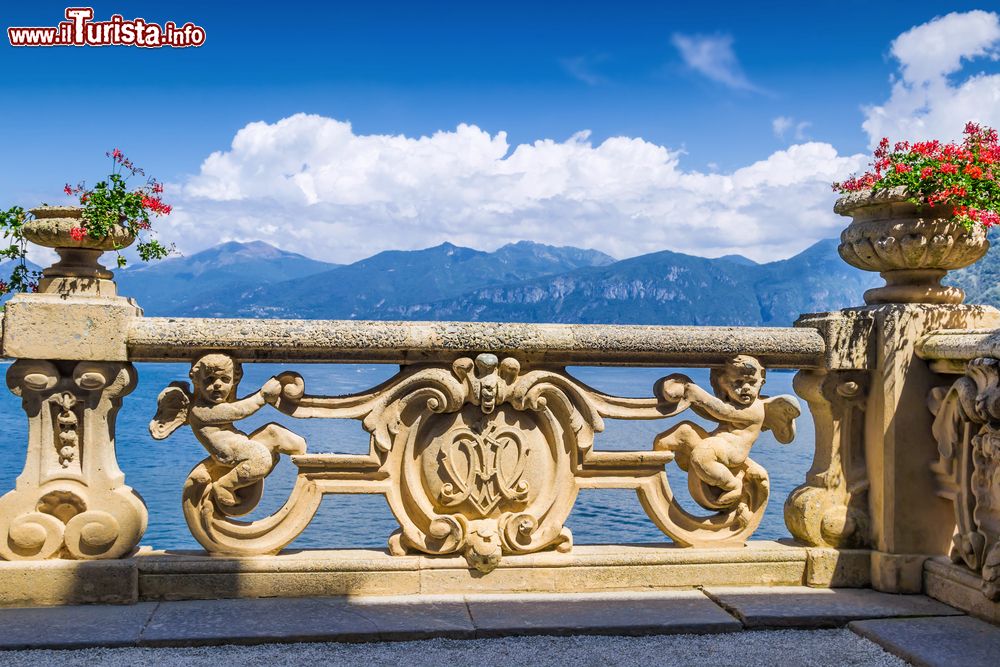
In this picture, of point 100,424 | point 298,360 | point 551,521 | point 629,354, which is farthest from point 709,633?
point 100,424

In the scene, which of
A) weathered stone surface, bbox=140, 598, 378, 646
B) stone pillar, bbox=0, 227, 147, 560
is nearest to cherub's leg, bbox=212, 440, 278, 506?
stone pillar, bbox=0, 227, 147, 560

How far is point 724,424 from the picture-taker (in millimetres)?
4898

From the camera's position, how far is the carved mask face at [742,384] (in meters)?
4.80

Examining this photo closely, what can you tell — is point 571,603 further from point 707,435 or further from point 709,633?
point 707,435

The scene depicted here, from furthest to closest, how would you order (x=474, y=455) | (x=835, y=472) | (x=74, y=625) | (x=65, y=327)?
1. (x=835, y=472)
2. (x=474, y=455)
3. (x=65, y=327)
4. (x=74, y=625)

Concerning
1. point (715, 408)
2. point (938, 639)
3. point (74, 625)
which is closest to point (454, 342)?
point (715, 408)

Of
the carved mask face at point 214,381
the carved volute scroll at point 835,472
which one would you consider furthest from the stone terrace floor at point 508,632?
the carved mask face at point 214,381

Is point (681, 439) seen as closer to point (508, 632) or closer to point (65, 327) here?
point (508, 632)

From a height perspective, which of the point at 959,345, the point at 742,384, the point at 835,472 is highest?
the point at 959,345

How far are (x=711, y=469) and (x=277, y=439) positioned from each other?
6.75 feet

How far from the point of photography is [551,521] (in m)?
4.71

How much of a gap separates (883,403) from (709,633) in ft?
5.02

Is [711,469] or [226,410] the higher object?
[226,410]

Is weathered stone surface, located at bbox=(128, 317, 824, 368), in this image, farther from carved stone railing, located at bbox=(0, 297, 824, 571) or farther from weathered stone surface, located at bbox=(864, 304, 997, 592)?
weathered stone surface, located at bbox=(864, 304, 997, 592)
